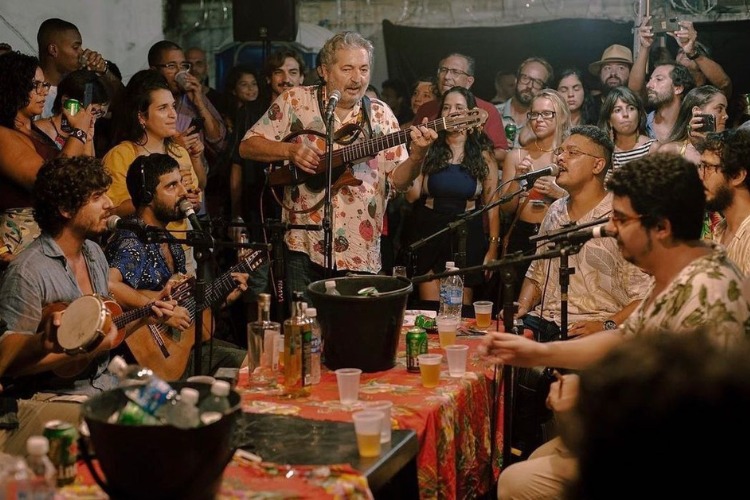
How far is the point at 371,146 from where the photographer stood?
182 inches

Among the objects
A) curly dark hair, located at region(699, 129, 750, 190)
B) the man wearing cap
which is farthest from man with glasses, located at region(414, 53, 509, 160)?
curly dark hair, located at region(699, 129, 750, 190)

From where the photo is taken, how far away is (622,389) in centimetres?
124

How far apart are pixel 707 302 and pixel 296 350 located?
1.21 meters

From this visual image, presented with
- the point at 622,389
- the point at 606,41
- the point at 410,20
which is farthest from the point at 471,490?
the point at 410,20

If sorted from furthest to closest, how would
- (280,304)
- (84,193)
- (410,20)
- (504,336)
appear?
(410,20) < (280,304) < (84,193) < (504,336)

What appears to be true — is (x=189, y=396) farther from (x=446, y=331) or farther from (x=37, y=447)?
(x=446, y=331)

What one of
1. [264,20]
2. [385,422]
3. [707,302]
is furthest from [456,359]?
[264,20]

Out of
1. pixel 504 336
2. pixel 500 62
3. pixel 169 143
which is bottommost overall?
pixel 504 336

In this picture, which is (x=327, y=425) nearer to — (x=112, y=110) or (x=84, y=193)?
(x=84, y=193)

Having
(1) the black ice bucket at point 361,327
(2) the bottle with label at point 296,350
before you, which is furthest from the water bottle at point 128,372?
(1) the black ice bucket at point 361,327

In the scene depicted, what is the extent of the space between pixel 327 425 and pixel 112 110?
3220 mm

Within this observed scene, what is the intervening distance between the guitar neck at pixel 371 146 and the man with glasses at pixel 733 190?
4.35ft

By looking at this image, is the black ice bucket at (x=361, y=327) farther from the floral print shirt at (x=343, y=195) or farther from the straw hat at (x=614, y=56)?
the straw hat at (x=614, y=56)

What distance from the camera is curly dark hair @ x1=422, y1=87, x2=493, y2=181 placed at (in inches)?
222
